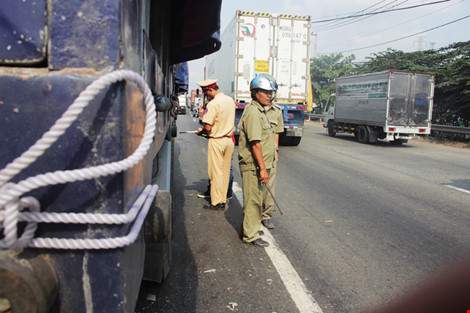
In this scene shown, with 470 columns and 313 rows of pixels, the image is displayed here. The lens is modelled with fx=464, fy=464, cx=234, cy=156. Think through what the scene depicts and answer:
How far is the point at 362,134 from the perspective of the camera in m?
19.5

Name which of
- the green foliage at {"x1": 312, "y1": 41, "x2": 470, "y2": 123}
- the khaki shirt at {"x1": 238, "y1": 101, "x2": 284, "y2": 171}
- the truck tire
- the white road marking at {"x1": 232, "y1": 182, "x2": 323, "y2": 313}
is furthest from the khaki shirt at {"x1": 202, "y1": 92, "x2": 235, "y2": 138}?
the green foliage at {"x1": 312, "y1": 41, "x2": 470, "y2": 123}

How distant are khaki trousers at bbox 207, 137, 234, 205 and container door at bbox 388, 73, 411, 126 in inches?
501

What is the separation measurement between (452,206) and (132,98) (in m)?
6.87

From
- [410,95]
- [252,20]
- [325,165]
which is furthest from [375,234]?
[410,95]

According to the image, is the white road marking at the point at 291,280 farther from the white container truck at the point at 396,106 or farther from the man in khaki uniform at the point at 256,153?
the white container truck at the point at 396,106

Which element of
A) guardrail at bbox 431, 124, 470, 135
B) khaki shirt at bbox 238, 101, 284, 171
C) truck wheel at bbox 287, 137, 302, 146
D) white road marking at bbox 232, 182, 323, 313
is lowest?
white road marking at bbox 232, 182, 323, 313

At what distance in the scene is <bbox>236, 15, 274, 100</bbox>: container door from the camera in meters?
15.2

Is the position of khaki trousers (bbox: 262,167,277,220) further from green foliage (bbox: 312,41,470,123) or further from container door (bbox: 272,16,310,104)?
green foliage (bbox: 312,41,470,123)

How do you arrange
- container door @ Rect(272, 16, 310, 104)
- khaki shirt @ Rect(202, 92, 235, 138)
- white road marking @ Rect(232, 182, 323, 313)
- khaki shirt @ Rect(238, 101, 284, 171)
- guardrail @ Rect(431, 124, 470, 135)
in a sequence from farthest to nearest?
guardrail @ Rect(431, 124, 470, 135) < container door @ Rect(272, 16, 310, 104) < khaki shirt @ Rect(202, 92, 235, 138) < khaki shirt @ Rect(238, 101, 284, 171) < white road marking @ Rect(232, 182, 323, 313)

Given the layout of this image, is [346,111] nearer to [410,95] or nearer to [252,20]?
[410,95]

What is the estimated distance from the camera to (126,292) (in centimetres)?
134

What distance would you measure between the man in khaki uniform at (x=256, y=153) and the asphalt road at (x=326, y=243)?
0.97 feet

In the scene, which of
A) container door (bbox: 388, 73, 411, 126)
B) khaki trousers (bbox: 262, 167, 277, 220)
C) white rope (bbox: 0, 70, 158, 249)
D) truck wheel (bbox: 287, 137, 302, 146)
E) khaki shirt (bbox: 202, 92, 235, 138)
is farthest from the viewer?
container door (bbox: 388, 73, 411, 126)

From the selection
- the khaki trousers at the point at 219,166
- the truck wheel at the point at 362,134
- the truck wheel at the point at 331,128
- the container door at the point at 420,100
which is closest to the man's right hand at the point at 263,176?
the khaki trousers at the point at 219,166
